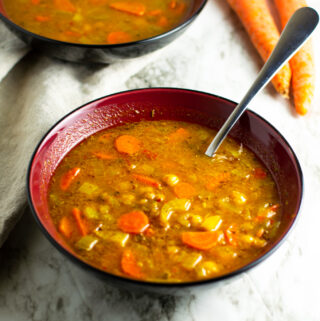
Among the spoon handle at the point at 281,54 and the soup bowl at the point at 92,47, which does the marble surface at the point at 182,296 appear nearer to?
the soup bowl at the point at 92,47

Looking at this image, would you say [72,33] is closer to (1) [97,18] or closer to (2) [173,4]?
(1) [97,18]

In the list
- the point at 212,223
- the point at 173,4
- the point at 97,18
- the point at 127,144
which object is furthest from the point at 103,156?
the point at 173,4

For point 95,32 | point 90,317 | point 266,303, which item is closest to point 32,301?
point 90,317

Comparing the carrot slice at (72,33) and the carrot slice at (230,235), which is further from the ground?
the carrot slice at (72,33)

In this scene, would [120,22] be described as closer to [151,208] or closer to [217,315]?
[151,208]

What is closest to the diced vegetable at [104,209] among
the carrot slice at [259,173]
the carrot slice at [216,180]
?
the carrot slice at [216,180]

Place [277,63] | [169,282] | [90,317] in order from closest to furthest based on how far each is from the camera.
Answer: [169,282]
[90,317]
[277,63]
